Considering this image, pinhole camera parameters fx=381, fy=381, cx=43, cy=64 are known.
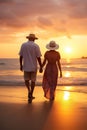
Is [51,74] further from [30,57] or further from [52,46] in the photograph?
[30,57]

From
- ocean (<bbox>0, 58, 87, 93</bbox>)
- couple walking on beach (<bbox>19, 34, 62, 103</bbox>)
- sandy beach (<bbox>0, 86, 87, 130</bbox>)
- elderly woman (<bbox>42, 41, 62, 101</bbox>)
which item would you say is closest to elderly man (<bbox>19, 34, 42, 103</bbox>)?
couple walking on beach (<bbox>19, 34, 62, 103</bbox>)

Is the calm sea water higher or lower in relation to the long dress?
lower

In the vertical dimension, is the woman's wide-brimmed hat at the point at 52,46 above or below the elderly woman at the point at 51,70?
above

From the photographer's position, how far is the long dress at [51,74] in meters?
10.7

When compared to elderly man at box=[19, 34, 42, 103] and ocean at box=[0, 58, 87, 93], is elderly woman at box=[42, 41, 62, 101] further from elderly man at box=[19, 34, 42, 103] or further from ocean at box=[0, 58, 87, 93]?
ocean at box=[0, 58, 87, 93]

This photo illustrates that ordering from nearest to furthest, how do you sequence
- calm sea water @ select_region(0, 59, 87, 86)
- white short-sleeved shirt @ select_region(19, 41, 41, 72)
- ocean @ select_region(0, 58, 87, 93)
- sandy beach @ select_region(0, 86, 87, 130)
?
sandy beach @ select_region(0, 86, 87, 130), white short-sleeved shirt @ select_region(19, 41, 41, 72), ocean @ select_region(0, 58, 87, 93), calm sea water @ select_region(0, 59, 87, 86)

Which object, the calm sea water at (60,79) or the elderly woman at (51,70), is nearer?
the elderly woman at (51,70)

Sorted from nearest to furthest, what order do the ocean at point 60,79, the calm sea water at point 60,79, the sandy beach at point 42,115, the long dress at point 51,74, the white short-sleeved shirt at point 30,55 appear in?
the sandy beach at point 42,115 < the white short-sleeved shirt at point 30,55 < the long dress at point 51,74 < the ocean at point 60,79 < the calm sea water at point 60,79

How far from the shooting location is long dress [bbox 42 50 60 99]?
35.0 ft

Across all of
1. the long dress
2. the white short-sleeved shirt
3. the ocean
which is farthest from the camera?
the ocean

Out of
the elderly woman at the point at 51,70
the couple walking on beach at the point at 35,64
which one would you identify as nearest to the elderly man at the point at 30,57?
the couple walking on beach at the point at 35,64

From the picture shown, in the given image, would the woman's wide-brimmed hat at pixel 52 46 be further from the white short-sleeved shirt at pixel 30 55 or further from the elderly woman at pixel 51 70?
the white short-sleeved shirt at pixel 30 55

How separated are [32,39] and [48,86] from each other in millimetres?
1456

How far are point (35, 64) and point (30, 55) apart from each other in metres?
0.28
